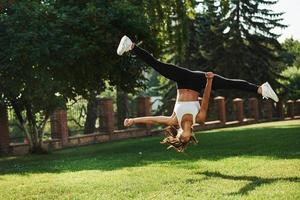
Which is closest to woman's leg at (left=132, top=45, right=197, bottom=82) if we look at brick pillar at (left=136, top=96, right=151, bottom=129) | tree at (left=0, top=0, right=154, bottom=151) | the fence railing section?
tree at (left=0, top=0, right=154, bottom=151)

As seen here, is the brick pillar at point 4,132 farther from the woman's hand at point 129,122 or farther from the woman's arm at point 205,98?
the woman's arm at point 205,98

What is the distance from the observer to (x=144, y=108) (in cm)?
3228

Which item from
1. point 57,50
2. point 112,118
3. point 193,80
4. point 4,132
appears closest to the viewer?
point 193,80

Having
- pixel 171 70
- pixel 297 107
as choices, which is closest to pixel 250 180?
pixel 171 70

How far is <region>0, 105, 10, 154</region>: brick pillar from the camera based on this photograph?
22.6 meters

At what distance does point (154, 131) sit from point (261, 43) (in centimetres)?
2240

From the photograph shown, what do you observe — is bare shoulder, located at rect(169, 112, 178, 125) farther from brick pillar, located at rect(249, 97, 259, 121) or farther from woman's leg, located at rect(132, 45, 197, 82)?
brick pillar, located at rect(249, 97, 259, 121)

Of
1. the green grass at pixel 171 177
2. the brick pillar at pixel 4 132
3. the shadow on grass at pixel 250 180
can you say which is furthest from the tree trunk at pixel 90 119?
the shadow on grass at pixel 250 180

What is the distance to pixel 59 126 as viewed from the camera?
83.9 ft

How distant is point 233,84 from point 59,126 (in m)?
16.9

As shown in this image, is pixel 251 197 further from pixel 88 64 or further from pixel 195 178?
pixel 88 64

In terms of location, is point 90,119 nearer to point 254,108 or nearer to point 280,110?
point 254,108

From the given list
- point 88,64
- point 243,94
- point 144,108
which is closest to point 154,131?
point 144,108

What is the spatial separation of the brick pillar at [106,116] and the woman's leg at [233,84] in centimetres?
1951
